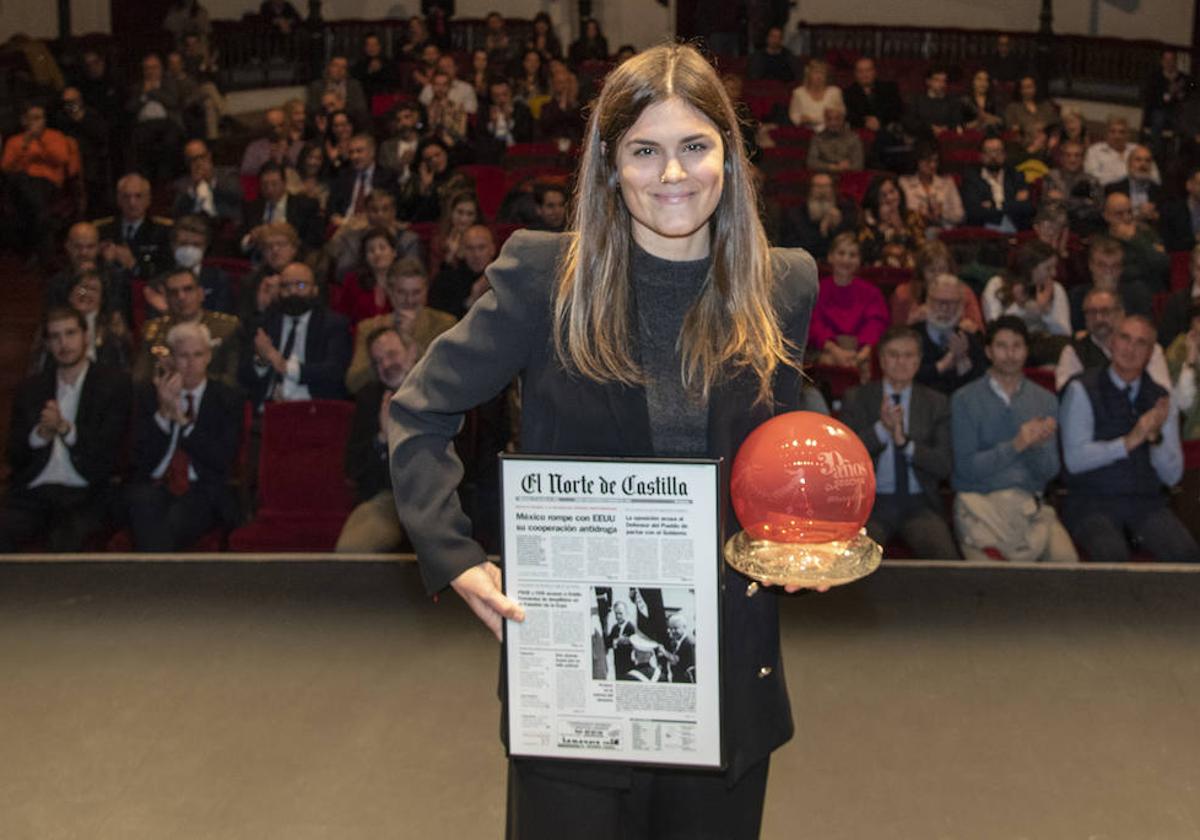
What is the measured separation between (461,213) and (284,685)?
12.9 feet

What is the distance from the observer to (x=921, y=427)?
493 centimetres

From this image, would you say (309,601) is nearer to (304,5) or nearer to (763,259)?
(763,259)

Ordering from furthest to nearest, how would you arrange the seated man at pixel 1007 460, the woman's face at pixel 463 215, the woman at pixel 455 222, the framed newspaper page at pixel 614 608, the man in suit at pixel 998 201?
the man in suit at pixel 998 201
the woman's face at pixel 463 215
the woman at pixel 455 222
the seated man at pixel 1007 460
the framed newspaper page at pixel 614 608

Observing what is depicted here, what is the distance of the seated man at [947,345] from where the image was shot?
573cm

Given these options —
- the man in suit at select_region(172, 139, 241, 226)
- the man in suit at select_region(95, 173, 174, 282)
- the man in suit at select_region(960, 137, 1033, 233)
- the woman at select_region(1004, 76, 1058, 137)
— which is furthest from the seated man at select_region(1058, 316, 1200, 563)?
the woman at select_region(1004, 76, 1058, 137)

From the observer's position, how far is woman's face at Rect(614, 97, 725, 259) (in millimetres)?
1728

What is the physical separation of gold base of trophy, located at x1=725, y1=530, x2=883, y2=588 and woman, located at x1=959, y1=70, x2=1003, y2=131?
32.3 ft

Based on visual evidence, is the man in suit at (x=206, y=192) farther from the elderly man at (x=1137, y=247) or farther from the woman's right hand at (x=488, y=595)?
the woman's right hand at (x=488, y=595)

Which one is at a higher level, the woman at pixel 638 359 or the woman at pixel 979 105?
the woman at pixel 979 105

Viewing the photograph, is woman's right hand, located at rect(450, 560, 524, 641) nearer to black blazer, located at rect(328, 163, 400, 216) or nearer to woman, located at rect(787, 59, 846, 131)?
black blazer, located at rect(328, 163, 400, 216)

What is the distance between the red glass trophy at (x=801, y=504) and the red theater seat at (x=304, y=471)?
11.3ft

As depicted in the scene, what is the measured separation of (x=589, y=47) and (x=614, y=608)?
38.9ft

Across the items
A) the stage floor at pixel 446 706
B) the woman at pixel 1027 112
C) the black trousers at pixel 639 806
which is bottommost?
the stage floor at pixel 446 706

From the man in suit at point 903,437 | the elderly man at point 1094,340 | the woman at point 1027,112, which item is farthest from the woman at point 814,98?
the man in suit at point 903,437
